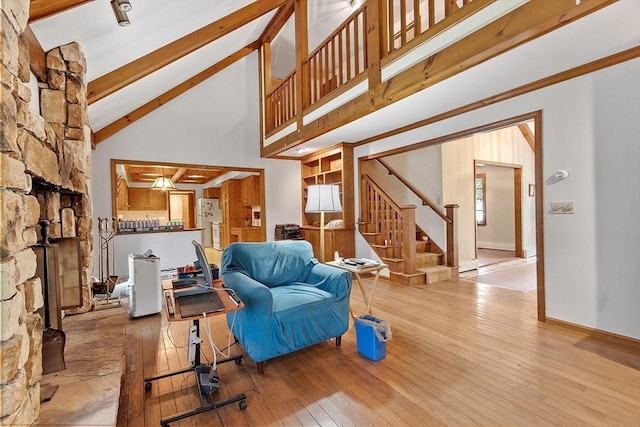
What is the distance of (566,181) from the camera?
9.75 feet

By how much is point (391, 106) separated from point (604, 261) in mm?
2469

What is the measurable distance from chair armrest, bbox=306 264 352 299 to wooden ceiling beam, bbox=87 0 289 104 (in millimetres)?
2519

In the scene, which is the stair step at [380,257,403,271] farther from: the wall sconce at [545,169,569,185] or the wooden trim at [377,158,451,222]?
the wall sconce at [545,169,569,185]

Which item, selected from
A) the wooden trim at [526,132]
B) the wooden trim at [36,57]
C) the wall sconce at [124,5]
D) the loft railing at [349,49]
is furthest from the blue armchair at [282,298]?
the wooden trim at [526,132]

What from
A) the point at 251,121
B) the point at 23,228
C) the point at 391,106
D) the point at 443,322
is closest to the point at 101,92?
the point at 23,228

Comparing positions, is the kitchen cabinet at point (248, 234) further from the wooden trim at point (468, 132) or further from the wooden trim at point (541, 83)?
the wooden trim at point (541, 83)

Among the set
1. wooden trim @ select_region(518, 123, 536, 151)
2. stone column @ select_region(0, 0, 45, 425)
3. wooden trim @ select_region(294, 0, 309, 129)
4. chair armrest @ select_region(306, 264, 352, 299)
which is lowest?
chair armrest @ select_region(306, 264, 352, 299)

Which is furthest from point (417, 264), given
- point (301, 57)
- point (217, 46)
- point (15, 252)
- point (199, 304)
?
point (15, 252)

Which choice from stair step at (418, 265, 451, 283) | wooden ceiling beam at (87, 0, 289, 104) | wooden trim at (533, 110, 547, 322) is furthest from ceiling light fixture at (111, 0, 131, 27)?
stair step at (418, 265, 451, 283)

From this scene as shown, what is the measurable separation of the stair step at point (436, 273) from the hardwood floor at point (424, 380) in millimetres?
1712

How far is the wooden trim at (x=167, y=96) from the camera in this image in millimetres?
4891

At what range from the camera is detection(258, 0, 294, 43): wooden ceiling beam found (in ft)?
16.8

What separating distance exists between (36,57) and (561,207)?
14.1ft

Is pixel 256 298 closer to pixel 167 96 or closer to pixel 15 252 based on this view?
pixel 15 252
